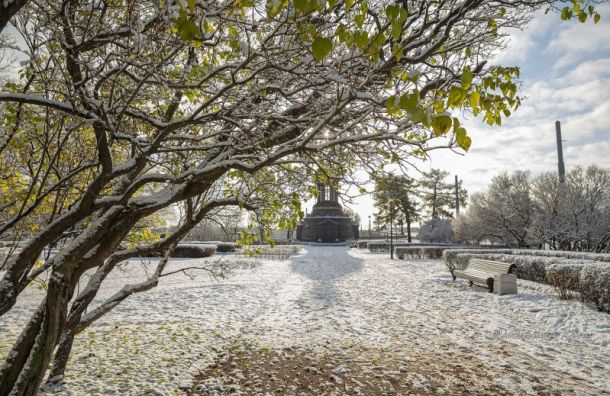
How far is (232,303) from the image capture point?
10.3 metres

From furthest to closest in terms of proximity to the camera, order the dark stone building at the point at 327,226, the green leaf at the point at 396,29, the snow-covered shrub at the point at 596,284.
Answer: the dark stone building at the point at 327,226
the snow-covered shrub at the point at 596,284
the green leaf at the point at 396,29

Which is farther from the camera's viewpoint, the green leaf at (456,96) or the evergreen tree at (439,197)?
the evergreen tree at (439,197)

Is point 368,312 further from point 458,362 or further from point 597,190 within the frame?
point 597,190

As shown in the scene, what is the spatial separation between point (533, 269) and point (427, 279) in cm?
411

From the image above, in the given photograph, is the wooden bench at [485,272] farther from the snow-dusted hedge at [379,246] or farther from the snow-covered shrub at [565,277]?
the snow-dusted hedge at [379,246]

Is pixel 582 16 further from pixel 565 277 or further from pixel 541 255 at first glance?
pixel 541 255

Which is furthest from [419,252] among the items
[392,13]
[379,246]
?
[392,13]

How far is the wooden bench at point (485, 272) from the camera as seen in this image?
11672 mm

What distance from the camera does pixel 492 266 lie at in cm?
1261

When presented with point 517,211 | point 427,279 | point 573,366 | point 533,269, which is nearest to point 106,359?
point 573,366

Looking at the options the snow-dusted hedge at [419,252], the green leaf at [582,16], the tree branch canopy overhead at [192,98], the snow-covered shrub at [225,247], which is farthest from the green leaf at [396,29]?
the snow-covered shrub at [225,247]

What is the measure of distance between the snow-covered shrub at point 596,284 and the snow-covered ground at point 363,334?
0.40m

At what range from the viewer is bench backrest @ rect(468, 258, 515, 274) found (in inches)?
458

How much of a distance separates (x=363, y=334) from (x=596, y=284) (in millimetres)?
6467
